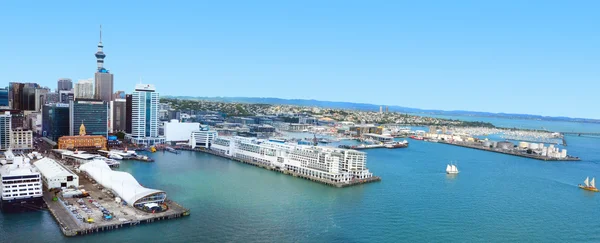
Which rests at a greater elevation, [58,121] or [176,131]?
[58,121]

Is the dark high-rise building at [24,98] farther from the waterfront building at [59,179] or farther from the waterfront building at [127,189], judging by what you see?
the waterfront building at [59,179]

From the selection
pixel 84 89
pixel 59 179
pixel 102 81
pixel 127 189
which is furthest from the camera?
pixel 84 89

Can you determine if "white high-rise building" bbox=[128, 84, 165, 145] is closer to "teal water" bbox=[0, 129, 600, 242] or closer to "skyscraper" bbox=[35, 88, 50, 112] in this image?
"teal water" bbox=[0, 129, 600, 242]

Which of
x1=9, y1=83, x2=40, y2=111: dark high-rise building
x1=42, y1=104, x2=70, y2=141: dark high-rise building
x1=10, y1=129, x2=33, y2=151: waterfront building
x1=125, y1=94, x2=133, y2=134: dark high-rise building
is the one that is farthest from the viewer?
x1=9, y1=83, x2=40, y2=111: dark high-rise building

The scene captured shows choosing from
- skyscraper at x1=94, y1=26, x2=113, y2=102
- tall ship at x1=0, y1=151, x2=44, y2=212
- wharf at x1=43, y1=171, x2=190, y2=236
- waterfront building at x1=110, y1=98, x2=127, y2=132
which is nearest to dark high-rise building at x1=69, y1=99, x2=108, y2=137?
waterfront building at x1=110, y1=98, x2=127, y2=132

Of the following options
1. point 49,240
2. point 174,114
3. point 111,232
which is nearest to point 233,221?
point 111,232

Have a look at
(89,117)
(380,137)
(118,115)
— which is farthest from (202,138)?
(380,137)

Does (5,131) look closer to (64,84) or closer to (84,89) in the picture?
(84,89)
